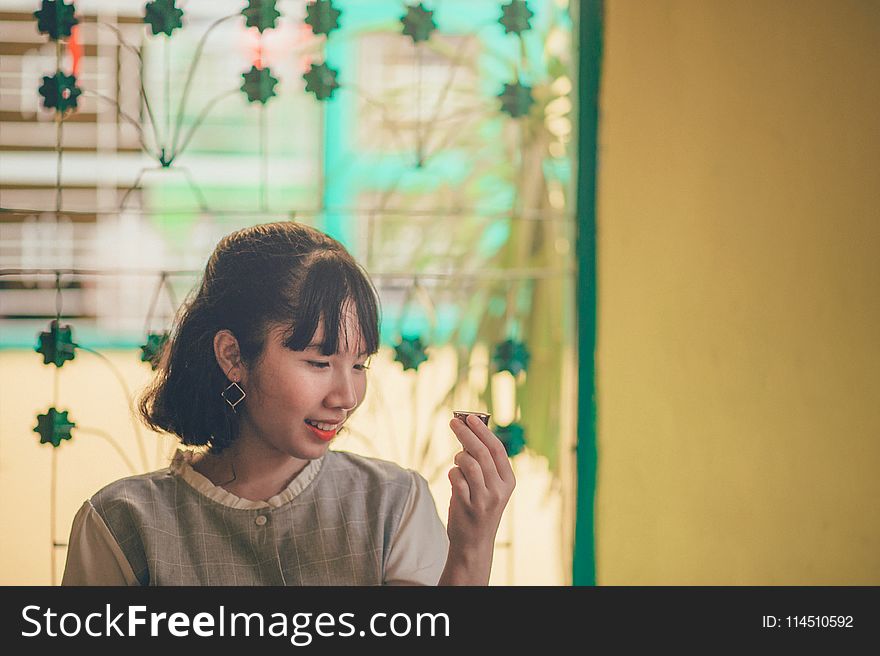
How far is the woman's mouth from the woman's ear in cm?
12

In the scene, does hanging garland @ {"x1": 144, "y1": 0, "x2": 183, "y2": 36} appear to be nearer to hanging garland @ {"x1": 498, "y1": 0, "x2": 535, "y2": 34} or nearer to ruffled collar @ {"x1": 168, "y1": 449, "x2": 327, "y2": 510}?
hanging garland @ {"x1": 498, "y1": 0, "x2": 535, "y2": 34}

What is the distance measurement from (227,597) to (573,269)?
811 millimetres

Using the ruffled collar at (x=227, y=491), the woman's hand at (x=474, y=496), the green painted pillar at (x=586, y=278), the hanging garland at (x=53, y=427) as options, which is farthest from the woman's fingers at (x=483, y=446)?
the hanging garland at (x=53, y=427)

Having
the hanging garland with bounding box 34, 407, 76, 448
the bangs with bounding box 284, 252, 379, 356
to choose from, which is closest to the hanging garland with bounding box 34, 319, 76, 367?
the hanging garland with bounding box 34, 407, 76, 448

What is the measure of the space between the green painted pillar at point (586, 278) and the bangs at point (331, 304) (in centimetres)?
45

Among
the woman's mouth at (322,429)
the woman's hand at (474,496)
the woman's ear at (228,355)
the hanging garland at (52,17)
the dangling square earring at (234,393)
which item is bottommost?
the woman's hand at (474,496)

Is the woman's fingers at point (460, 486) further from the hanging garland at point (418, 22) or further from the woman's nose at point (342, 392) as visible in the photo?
the hanging garland at point (418, 22)

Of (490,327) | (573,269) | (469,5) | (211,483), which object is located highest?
(469,5)

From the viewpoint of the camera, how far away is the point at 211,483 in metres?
1.35

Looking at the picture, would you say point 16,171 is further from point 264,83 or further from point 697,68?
point 697,68

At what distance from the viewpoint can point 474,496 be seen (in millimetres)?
1314

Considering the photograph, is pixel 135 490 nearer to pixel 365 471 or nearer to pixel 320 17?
pixel 365 471

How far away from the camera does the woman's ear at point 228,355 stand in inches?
53.0

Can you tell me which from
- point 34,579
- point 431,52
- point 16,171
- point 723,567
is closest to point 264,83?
point 431,52
